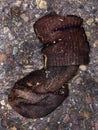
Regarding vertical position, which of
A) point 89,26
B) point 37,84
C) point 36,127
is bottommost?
point 36,127

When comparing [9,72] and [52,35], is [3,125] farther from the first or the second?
[52,35]

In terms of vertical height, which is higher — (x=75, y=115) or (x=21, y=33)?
(x=21, y=33)

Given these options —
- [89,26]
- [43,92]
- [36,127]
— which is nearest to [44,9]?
[89,26]

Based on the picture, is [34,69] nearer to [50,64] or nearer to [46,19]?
[50,64]

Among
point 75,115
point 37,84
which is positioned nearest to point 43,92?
point 37,84

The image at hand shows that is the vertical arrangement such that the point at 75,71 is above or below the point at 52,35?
below

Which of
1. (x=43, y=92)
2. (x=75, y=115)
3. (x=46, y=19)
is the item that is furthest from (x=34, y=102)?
(x=46, y=19)
